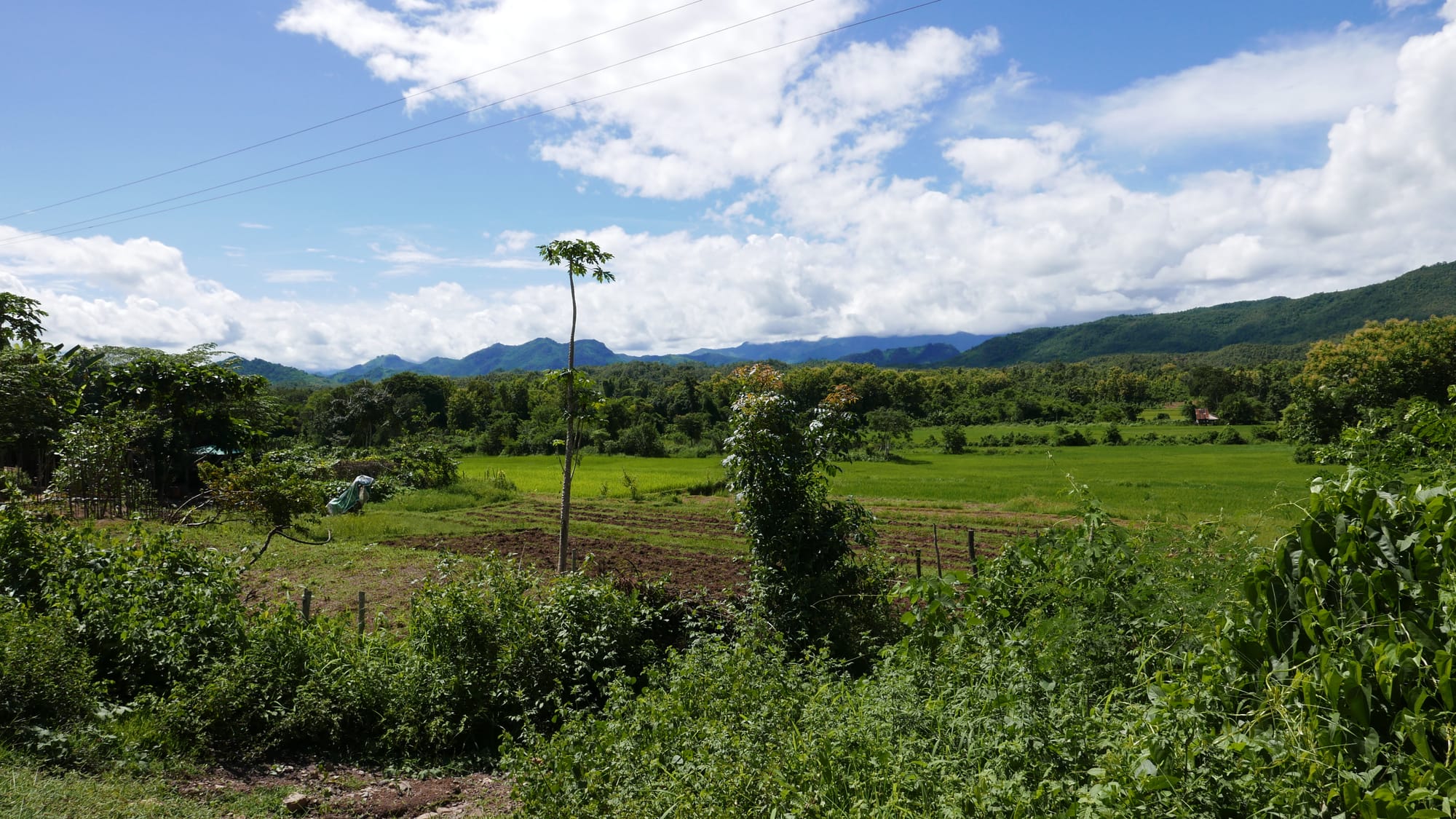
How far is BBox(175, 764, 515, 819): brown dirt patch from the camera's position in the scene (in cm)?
613

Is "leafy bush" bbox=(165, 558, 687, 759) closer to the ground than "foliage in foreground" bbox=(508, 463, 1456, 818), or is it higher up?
closer to the ground

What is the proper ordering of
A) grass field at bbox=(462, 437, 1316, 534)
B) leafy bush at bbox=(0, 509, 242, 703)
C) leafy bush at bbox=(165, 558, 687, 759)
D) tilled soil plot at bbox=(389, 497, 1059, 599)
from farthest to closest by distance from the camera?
grass field at bbox=(462, 437, 1316, 534), tilled soil plot at bbox=(389, 497, 1059, 599), leafy bush at bbox=(0, 509, 242, 703), leafy bush at bbox=(165, 558, 687, 759)

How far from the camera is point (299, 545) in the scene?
65.4ft

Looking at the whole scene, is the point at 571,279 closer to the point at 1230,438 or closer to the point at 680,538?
the point at 680,538

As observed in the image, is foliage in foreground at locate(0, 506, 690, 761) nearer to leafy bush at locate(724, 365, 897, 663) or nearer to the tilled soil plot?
leafy bush at locate(724, 365, 897, 663)

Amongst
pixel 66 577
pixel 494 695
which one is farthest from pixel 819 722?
pixel 66 577

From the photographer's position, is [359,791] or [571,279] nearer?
[359,791]

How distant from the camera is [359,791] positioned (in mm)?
6652

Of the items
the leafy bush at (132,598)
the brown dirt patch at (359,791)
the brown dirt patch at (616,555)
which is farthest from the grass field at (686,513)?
the brown dirt patch at (359,791)

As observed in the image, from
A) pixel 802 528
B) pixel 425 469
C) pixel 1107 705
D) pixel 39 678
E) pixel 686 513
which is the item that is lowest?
pixel 686 513

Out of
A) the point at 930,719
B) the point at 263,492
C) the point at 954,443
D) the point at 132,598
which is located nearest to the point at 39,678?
the point at 132,598

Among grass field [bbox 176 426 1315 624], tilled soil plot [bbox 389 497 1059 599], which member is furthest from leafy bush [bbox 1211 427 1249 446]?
tilled soil plot [bbox 389 497 1059 599]

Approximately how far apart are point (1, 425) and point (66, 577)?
1714cm

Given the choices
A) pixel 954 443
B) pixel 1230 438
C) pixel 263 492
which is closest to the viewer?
pixel 263 492
